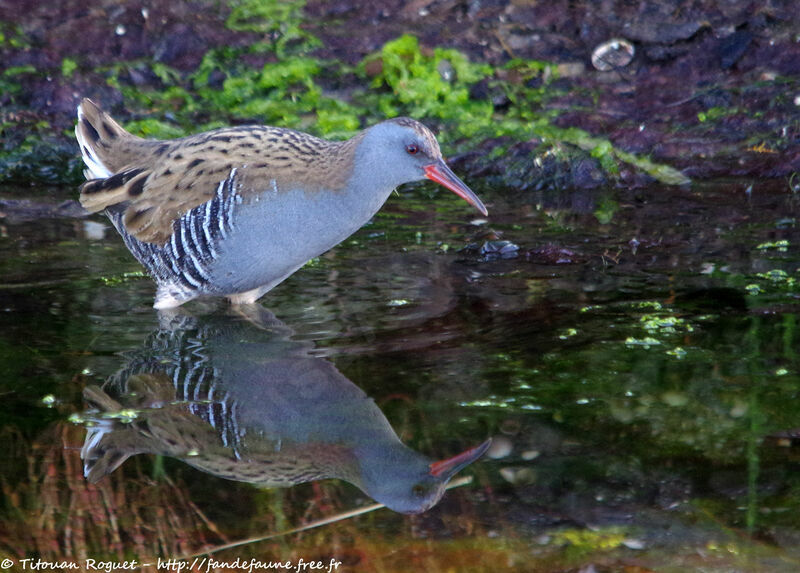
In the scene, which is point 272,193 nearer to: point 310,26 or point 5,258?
point 5,258

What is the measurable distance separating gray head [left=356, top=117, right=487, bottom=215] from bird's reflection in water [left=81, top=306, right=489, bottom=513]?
78 cm

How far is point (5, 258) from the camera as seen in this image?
529 centimetres

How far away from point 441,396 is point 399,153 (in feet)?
3.77

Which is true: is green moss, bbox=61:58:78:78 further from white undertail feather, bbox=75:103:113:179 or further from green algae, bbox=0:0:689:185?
white undertail feather, bbox=75:103:113:179

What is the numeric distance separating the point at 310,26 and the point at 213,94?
993 mm

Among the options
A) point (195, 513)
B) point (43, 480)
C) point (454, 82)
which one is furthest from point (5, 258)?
point (454, 82)

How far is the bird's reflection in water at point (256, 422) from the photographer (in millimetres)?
3354

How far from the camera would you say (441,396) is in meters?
3.83

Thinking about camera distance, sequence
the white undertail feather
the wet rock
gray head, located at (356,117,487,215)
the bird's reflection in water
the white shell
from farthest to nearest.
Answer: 1. the white shell
2. the wet rock
3. the white undertail feather
4. gray head, located at (356,117,487,215)
5. the bird's reflection in water

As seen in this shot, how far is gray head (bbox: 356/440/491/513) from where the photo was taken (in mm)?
3191

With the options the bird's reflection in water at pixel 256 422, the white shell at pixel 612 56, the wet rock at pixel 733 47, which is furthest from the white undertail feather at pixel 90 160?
the wet rock at pixel 733 47

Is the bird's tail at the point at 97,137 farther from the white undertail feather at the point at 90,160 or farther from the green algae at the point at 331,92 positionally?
the green algae at the point at 331,92

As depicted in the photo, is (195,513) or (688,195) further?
(688,195)

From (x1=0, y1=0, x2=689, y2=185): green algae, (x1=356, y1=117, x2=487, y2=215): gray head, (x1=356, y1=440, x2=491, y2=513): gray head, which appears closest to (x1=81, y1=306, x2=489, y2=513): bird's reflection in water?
(x1=356, y1=440, x2=491, y2=513): gray head
